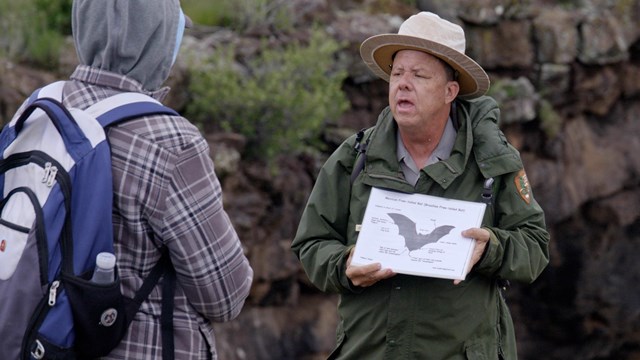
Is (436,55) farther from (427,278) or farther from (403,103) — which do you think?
(427,278)

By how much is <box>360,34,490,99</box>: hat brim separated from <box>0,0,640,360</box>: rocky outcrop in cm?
615

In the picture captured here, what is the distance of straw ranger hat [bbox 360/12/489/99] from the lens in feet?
12.0

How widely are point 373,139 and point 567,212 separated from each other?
11.7m

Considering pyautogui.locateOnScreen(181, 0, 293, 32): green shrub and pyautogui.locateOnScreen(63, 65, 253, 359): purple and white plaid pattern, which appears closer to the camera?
pyautogui.locateOnScreen(63, 65, 253, 359): purple and white plaid pattern

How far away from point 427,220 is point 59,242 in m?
1.28

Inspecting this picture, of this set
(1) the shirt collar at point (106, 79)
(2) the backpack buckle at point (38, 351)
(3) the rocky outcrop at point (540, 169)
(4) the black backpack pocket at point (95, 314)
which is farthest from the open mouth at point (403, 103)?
(3) the rocky outcrop at point (540, 169)

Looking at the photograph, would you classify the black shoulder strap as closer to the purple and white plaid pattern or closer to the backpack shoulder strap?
the backpack shoulder strap

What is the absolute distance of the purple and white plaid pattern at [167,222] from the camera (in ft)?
9.50

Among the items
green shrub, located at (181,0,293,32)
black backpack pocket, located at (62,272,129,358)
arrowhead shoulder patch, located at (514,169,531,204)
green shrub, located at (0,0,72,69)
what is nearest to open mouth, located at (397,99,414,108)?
arrowhead shoulder patch, located at (514,169,531,204)

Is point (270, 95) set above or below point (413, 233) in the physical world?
below

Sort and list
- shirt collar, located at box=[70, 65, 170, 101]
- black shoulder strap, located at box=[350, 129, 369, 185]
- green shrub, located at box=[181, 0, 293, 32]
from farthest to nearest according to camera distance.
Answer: green shrub, located at box=[181, 0, 293, 32]
black shoulder strap, located at box=[350, 129, 369, 185]
shirt collar, located at box=[70, 65, 170, 101]

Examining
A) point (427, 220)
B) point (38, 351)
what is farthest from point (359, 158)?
point (38, 351)

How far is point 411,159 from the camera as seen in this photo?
370cm

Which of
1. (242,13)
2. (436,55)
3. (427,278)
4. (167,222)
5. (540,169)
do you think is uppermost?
(436,55)
